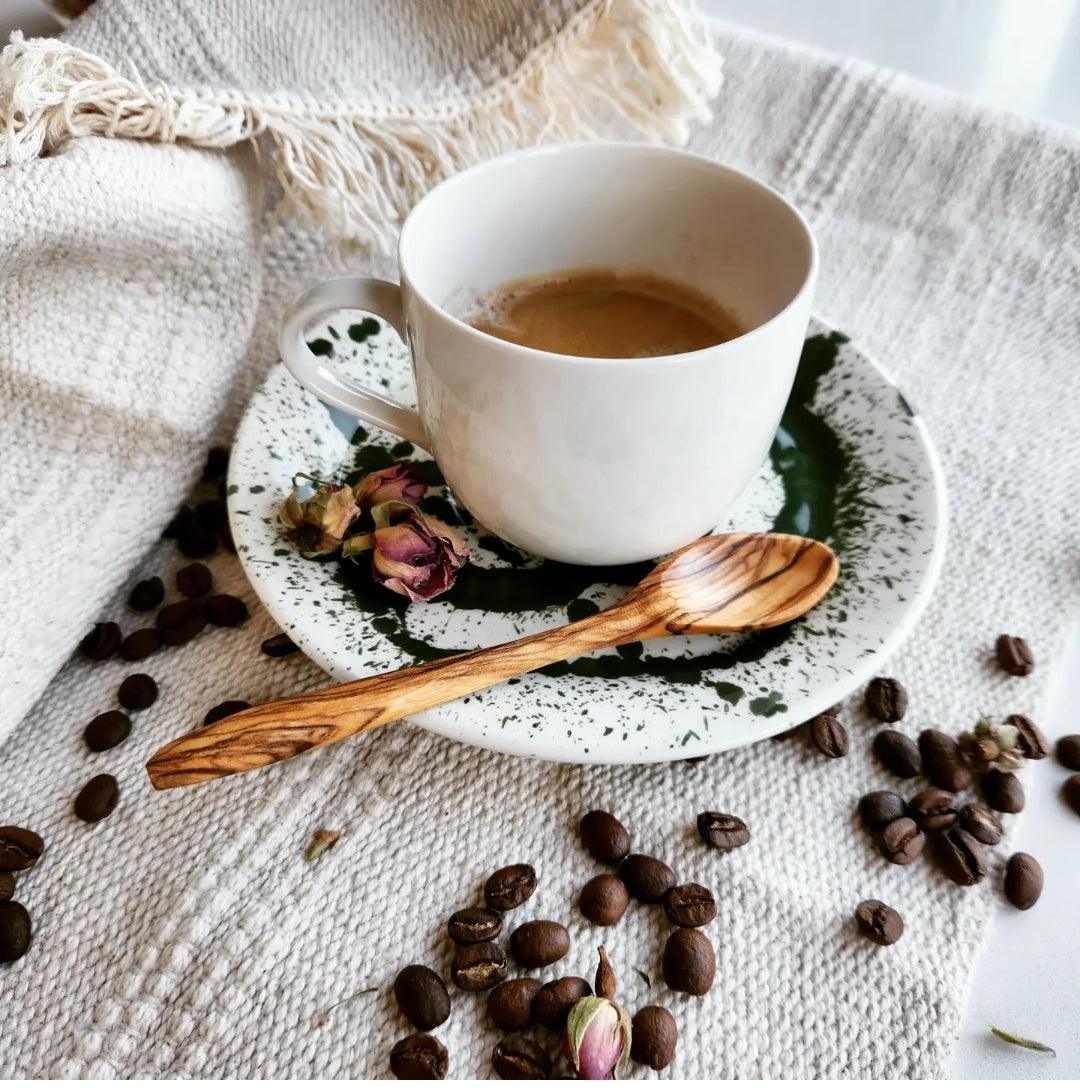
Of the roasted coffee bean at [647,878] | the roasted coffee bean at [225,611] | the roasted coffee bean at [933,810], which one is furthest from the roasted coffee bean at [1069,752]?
the roasted coffee bean at [225,611]

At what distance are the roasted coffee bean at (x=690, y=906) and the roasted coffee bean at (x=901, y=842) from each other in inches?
5.2

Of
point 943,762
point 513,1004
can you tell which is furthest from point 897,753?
point 513,1004

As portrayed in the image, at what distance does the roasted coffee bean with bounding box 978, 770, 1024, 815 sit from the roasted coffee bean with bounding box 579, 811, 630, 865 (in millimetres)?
280

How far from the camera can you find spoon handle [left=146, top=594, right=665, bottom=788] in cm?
64

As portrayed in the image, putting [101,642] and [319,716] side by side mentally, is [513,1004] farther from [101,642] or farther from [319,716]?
[101,642]

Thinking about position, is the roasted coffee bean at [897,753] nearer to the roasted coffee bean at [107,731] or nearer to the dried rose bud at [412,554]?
the dried rose bud at [412,554]

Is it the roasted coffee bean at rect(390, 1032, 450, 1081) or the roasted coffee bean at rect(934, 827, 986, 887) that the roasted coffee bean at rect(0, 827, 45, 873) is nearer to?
the roasted coffee bean at rect(390, 1032, 450, 1081)

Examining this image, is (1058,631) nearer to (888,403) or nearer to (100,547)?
(888,403)

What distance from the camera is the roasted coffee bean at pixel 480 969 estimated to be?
2.08 feet

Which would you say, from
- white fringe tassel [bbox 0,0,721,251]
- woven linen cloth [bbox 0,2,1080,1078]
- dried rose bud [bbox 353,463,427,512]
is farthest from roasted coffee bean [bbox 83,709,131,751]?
white fringe tassel [bbox 0,0,721,251]

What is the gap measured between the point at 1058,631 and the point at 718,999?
45 centimetres

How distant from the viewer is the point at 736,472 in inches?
29.1

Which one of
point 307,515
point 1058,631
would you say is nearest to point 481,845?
point 307,515

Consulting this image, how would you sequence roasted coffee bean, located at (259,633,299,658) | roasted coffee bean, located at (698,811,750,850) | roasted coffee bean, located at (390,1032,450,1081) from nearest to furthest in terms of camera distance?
roasted coffee bean, located at (390,1032,450,1081) → roasted coffee bean, located at (698,811,750,850) → roasted coffee bean, located at (259,633,299,658)
